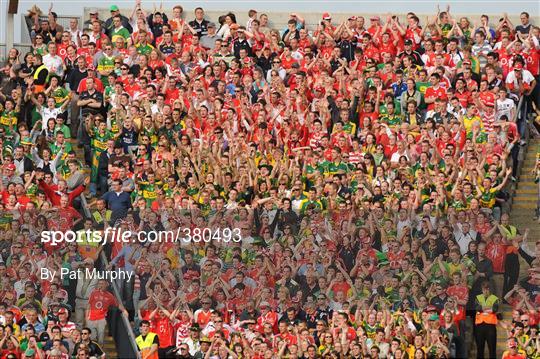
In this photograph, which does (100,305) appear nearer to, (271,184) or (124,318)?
(124,318)

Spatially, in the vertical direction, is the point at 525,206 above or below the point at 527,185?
below

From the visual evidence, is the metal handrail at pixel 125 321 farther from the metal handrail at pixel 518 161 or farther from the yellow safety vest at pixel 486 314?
the metal handrail at pixel 518 161

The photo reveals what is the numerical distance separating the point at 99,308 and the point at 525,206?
7653 millimetres

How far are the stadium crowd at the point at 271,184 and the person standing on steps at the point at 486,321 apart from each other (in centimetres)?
3

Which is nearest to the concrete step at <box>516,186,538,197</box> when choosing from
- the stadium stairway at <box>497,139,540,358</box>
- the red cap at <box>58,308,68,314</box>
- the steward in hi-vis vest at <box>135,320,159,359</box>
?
the stadium stairway at <box>497,139,540,358</box>

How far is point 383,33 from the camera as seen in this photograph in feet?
120

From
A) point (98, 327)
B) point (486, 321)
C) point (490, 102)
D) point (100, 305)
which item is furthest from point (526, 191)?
point (98, 327)

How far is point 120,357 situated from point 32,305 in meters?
1.67

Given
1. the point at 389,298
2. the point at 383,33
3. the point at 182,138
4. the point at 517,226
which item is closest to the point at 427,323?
the point at 389,298

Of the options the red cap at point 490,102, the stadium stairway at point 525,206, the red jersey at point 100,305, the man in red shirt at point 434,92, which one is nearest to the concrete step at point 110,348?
the red jersey at point 100,305

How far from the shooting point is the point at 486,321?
2927 cm

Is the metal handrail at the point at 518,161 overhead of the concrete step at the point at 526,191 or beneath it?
overhead

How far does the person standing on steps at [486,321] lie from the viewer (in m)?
29.1

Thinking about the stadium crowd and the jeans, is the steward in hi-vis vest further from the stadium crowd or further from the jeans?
the jeans
